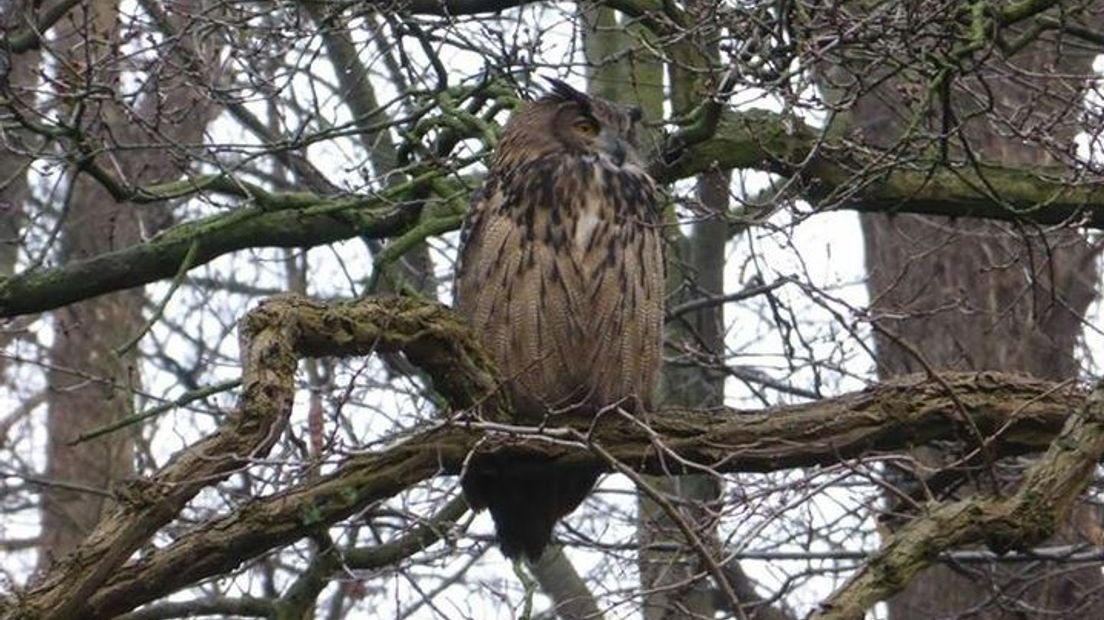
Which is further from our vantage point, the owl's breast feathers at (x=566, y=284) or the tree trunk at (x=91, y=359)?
the tree trunk at (x=91, y=359)

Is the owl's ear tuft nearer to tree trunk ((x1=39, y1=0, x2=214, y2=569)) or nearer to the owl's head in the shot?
the owl's head

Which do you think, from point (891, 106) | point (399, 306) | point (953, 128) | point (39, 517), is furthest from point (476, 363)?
point (39, 517)

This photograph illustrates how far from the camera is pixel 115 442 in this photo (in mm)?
12578

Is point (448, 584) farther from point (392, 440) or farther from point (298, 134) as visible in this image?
point (392, 440)

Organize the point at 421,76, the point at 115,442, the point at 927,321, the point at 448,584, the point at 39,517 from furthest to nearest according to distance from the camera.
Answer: the point at 39,517 → the point at 115,442 → the point at 927,321 → the point at 448,584 → the point at 421,76

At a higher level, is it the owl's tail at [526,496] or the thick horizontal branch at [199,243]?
the thick horizontal branch at [199,243]

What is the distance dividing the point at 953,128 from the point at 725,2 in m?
0.83

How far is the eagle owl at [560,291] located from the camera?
6.11 metres

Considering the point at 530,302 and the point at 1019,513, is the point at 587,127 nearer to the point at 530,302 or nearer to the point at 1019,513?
the point at 530,302

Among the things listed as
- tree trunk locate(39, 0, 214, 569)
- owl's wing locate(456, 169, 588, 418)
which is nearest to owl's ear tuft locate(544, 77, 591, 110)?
owl's wing locate(456, 169, 588, 418)

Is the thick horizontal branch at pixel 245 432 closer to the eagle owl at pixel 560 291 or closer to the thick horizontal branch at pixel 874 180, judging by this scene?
the eagle owl at pixel 560 291

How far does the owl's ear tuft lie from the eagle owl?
216 mm

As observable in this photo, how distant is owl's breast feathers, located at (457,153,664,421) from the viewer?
20.2 feet

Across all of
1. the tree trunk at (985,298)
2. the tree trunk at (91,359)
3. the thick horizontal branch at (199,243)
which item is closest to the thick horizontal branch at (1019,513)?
the tree trunk at (985,298)
